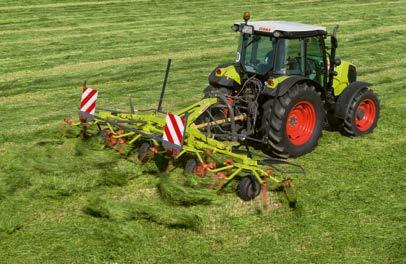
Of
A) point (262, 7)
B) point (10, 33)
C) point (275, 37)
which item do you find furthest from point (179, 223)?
point (262, 7)

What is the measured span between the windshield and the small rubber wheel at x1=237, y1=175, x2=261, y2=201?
7.36 ft

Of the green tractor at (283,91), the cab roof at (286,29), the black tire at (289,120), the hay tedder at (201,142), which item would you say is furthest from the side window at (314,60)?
the hay tedder at (201,142)

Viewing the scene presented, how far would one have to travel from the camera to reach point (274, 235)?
5816 millimetres

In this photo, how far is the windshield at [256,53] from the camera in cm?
819

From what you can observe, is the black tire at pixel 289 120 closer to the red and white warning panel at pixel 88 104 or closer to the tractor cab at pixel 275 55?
the tractor cab at pixel 275 55

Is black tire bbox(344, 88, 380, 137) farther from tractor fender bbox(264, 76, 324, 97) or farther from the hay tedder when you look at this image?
the hay tedder

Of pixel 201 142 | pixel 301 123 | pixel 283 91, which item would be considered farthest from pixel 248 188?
pixel 301 123

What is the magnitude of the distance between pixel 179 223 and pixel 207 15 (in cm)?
1985

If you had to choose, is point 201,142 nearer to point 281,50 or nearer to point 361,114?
point 281,50

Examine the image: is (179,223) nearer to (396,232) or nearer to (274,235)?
(274,235)

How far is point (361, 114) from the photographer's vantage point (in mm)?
9039

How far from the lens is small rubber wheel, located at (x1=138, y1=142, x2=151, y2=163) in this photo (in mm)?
7688

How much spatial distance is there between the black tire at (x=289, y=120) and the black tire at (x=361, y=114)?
73cm

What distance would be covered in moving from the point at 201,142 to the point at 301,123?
2049 mm
